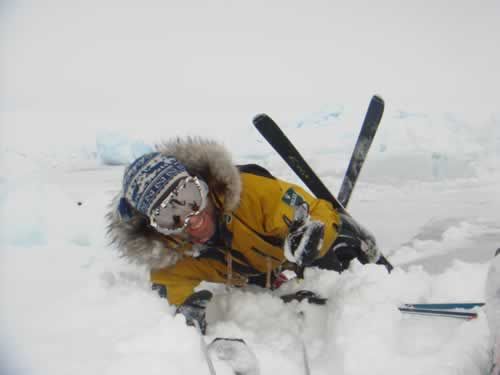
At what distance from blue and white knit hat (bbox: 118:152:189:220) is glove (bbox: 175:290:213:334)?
1.04 feet

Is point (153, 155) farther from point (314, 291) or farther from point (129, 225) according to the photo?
point (314, 291)

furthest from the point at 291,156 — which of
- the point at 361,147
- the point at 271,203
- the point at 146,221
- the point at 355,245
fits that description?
the point at 146,221

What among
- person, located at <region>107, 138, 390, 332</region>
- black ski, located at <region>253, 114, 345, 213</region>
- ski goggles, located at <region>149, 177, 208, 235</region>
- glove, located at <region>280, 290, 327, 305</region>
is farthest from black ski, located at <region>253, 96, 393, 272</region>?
ski goggles, located at <region>149, 177, 208, 235</region>

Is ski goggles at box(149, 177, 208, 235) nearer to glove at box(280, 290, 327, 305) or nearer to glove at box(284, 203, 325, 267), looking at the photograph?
glove at box(284, 203, 325, 267)

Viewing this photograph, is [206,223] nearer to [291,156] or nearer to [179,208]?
[179,208]

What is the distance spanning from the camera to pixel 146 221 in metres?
1.29

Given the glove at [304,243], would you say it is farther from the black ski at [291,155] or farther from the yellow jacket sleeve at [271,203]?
the black ski at [291,155]

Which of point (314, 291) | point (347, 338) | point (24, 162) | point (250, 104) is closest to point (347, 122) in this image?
point (250, 104)

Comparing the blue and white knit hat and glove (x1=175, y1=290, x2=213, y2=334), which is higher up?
the blue and white knit hat

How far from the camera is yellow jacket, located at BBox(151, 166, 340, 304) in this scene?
1.35 metres

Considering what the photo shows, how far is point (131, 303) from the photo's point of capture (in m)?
1.37

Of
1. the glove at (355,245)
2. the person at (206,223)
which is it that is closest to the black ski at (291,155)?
the glove at (355,245)

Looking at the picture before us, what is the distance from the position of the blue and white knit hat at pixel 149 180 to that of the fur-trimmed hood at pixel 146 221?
0.30 ft

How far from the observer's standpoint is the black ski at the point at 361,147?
2189 millimetres
